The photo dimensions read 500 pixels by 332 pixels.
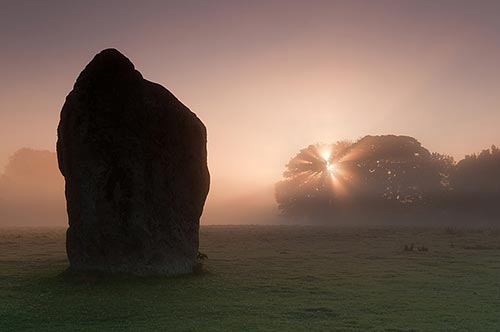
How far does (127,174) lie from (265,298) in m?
6.68

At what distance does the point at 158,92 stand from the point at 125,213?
189 inches

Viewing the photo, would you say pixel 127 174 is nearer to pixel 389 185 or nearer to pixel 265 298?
pixel 265 298

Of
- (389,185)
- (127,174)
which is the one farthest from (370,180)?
(127,174)

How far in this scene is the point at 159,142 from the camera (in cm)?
1842

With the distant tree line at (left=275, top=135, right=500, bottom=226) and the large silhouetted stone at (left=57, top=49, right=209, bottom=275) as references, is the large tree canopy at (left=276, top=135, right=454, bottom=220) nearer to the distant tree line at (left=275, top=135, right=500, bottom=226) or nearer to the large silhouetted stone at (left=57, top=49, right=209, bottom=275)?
the distant tree line at (left=275, top=135, right=500, bottom=226)

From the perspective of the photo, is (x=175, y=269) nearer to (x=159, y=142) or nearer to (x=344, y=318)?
(x=159, y=142)

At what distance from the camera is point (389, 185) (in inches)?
3073

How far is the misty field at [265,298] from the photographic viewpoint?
11.3 m

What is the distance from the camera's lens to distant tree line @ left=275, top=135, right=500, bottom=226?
71375 millimetres

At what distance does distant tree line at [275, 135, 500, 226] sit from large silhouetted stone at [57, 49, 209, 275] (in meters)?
61.3

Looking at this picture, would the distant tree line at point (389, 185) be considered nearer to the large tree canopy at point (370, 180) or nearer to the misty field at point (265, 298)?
the large tree canopy at point (370, 180)

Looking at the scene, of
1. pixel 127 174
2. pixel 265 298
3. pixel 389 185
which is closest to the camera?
pixel 265 298

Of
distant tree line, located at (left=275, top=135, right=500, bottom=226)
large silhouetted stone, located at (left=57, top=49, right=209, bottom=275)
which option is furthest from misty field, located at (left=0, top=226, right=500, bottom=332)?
distant tree line, located at (left=275, top=135, right=500, bottom=226)

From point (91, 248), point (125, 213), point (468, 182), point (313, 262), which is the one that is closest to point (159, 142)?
point (125, 213)
